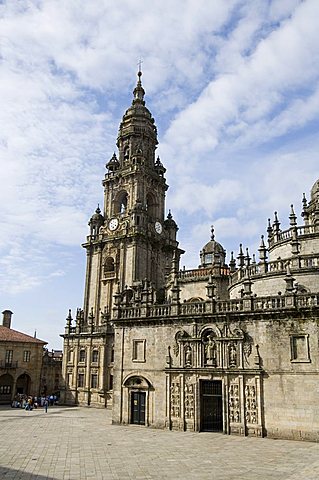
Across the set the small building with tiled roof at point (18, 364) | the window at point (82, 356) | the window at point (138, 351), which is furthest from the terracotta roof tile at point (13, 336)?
the window at point (138, 351)

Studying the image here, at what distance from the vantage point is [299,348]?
25.0 meters

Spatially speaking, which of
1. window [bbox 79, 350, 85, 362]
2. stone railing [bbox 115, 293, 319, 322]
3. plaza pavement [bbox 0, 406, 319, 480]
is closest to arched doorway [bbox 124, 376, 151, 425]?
plaza pavement [bbox 0, 406, 319, 480]

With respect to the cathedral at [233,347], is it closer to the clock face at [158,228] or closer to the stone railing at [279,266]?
the stone railing at [279,266]

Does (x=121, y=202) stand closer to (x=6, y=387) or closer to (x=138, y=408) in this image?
(x=6, y=387)

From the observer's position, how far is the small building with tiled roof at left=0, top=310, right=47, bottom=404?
2068 inches

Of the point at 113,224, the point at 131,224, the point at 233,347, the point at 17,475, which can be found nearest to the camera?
the point at 17,475

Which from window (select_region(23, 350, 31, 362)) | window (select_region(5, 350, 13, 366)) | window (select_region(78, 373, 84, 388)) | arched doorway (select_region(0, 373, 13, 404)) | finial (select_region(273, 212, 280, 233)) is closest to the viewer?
finial (select_region(273, 212, 280, 233))

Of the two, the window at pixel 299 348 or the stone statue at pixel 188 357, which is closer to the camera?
the window at pixel 299 348

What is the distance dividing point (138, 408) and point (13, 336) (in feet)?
97.2

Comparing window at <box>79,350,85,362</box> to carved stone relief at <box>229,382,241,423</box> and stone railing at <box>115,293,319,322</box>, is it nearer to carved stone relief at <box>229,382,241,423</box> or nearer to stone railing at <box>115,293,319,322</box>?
Answer: stone railing at <box>115,293,319,322</box>

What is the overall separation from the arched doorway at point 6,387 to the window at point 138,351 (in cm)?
2853

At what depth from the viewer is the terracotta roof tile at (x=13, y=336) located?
5331 cm

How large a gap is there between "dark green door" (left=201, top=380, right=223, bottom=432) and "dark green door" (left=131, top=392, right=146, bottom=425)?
4.47 meters

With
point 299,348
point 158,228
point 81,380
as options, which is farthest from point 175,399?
point 158,228
